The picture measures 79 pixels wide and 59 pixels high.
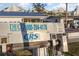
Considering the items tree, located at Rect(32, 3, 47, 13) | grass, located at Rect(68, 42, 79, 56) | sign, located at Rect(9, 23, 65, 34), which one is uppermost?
tree, located at Rect(32, 3, 47, 13)

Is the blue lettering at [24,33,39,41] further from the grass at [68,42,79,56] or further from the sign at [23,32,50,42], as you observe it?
the grass at [68,42,79,56]

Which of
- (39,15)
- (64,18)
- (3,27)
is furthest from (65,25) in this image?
(3,27)

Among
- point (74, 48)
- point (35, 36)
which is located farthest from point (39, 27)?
point (74, 48)

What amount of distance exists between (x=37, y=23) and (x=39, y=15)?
1.8 inches

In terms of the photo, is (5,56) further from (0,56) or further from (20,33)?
(20,33)

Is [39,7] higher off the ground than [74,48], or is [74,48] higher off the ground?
[39,7]

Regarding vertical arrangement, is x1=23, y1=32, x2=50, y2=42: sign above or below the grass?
above

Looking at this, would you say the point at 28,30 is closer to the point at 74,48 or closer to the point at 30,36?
the point at 30,36

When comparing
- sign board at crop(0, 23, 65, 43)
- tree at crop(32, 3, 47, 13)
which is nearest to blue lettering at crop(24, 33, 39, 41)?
sign board at crop(0, 23, 65, 43)

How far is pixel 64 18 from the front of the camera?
1173 millimetres

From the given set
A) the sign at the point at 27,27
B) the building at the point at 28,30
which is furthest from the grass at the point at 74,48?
the sign at the point at 27,27

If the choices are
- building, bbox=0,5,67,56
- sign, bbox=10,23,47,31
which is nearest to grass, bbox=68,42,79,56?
building, bbox=0,5,67,56

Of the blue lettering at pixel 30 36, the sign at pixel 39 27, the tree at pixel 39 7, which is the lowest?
the blue lettering at pixel 30 36

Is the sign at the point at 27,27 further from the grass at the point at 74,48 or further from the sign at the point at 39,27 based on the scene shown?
the grass at the point at 74,48
